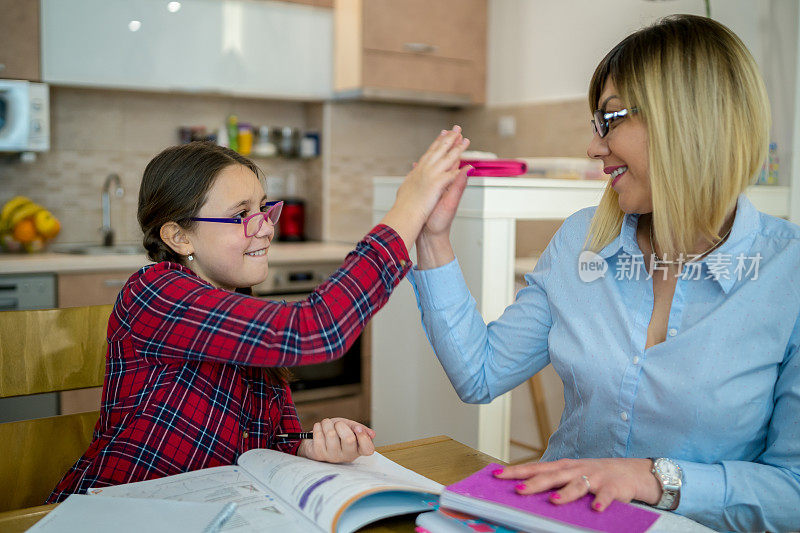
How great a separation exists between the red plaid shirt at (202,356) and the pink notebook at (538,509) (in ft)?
0.86

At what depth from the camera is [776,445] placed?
1060 millimetres

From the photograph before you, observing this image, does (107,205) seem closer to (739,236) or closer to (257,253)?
(257,253)

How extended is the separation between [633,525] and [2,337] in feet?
3.36

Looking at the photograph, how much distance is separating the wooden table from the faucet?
265 cm

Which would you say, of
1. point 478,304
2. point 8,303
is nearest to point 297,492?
point 478,304

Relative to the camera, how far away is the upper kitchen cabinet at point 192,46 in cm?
306

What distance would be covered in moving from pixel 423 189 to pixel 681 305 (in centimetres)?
46

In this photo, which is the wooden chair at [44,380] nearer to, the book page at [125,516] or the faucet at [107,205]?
the book page at [125,516]

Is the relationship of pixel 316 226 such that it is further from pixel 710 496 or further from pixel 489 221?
pixel 710 496

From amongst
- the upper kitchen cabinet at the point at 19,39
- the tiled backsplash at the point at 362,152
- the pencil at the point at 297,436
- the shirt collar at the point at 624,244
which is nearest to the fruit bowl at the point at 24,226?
the upper kitchen cabinet at the point at 19,39

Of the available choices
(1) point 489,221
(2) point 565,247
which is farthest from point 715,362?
(1) point 489,221

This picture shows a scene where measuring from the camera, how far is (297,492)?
874mm

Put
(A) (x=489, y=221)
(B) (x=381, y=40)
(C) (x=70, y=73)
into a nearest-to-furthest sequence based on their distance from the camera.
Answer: (A) (x=489, y=221)
(C) (x=70, y=73)
(B) (x=381, y=40)

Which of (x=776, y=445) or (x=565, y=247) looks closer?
(x=776, y=445)
